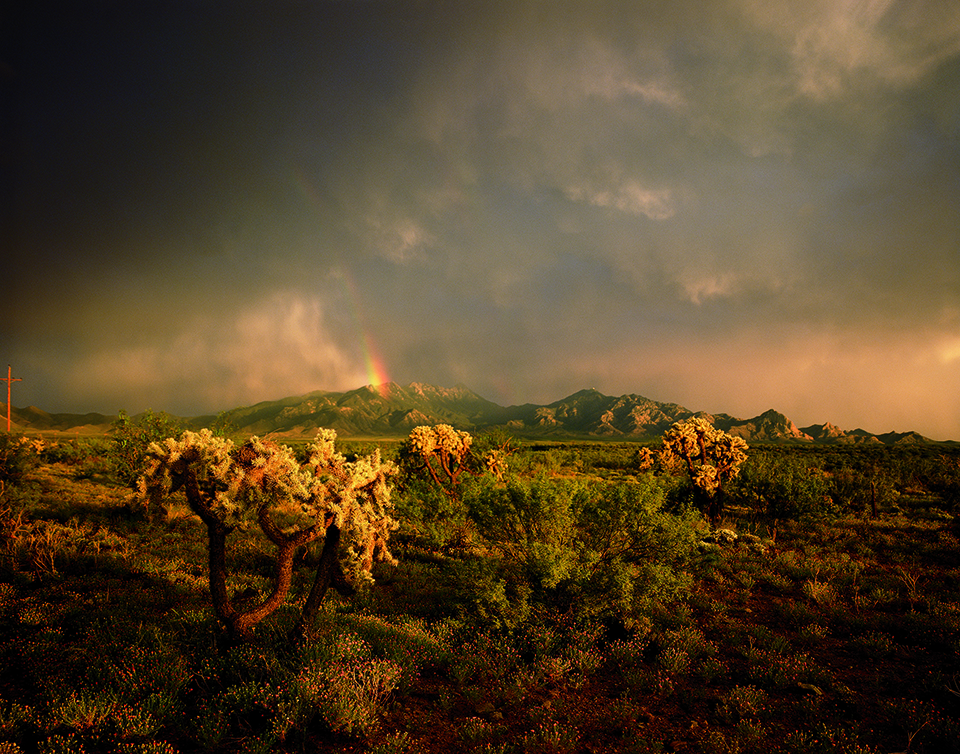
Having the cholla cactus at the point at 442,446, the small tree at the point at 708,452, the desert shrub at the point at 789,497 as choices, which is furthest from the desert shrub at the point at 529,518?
the desert shrub at the point at 789,497

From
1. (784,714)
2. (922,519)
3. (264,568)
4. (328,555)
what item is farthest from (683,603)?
(922,519)

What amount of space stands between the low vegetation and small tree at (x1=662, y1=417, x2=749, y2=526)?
4522 millimetres

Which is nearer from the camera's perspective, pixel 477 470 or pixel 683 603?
pixel 683 603

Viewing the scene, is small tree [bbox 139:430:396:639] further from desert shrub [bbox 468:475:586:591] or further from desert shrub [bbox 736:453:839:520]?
desert shrub [bbox 736:453:839:520]

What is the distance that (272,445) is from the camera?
23.0 ft

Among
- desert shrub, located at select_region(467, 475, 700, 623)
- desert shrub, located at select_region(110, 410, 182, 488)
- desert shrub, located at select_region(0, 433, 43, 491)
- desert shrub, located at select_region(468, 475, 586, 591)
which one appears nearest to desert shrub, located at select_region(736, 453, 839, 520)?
desert shrub, located at select_region(467, 475, 700, 623)

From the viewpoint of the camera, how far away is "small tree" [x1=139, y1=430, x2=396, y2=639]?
6.38 m

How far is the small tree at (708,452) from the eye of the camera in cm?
1772

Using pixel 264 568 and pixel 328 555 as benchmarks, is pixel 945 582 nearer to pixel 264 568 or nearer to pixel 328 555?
pixel 328 555

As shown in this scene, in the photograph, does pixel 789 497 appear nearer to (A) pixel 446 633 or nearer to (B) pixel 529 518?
(B) pixel 529 518

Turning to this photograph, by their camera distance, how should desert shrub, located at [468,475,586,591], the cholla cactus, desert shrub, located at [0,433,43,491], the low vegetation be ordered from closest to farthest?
the low vegetation, desert shrub, located at [468,475,586,591], desert shrub, located at [0,433,43,491], the cholla cactus

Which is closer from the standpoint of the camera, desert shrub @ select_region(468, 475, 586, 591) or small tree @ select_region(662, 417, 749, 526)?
desert shrub @ select_region(468, 475, 586, 591)

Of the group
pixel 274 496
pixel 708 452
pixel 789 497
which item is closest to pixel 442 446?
pixel 708 452

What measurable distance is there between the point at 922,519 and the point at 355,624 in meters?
24.9
